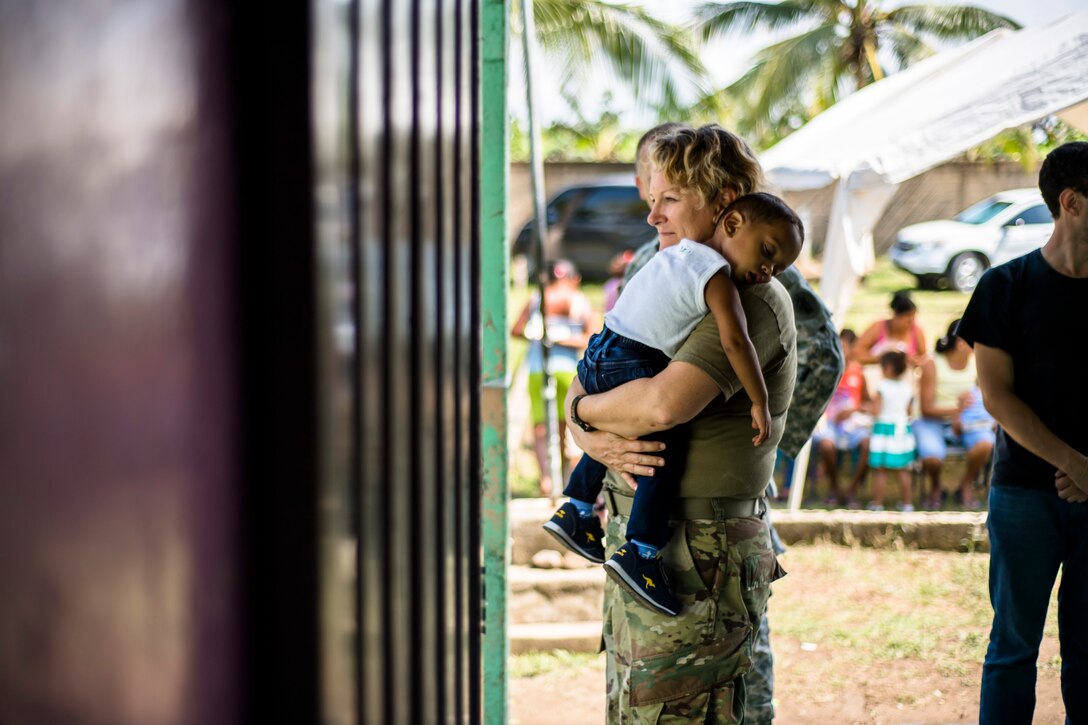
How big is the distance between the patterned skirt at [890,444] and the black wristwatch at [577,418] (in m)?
5.76

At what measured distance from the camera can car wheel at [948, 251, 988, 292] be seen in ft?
53.5

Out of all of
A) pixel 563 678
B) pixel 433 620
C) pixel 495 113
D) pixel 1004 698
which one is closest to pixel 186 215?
pixel 433 620

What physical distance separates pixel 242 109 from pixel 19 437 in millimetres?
A: 379

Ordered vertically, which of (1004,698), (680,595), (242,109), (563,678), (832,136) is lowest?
(563,678)

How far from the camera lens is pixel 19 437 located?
2.03 feet

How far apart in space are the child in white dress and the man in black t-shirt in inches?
183

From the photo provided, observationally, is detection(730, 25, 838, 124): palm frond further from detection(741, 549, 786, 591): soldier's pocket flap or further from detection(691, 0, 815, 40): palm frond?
detection(741, 549, 786, 591): soldier's pocket flap

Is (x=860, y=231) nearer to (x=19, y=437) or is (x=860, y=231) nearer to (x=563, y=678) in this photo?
(x=563, y=678)

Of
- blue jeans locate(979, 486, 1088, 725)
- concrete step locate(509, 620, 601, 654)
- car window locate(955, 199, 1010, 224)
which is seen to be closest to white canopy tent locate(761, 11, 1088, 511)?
concrete step locate(509, 620, 601, 654)

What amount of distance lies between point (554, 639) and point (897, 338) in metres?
4.39

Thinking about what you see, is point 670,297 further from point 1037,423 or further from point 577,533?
point 1037,423

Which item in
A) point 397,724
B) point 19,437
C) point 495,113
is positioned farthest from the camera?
point 495,113

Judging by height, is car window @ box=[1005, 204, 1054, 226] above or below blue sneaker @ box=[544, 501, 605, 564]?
above

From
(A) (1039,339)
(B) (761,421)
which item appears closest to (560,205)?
(A) (1039,339)
